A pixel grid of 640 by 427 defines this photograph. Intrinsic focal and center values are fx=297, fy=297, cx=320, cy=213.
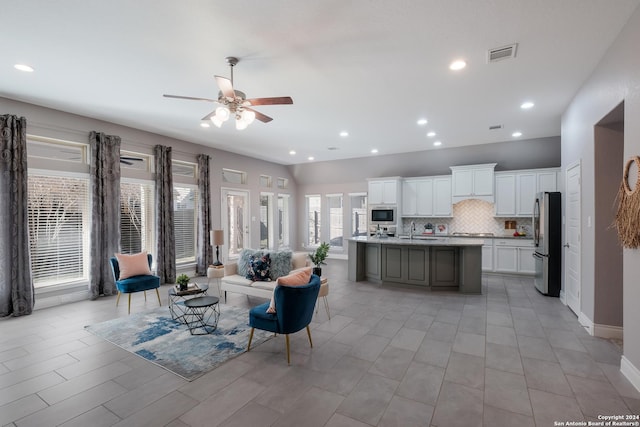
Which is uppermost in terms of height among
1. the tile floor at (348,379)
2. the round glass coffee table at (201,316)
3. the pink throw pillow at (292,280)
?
Result: the pink throw pillow at (292,280)

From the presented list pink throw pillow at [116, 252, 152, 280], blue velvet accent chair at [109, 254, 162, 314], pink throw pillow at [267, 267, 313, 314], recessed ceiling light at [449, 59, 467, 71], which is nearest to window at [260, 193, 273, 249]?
pink throw pillow at [116, 252, 152, 280]

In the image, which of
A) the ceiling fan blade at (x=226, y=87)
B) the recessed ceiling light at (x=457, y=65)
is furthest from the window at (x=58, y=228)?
the recessed ceiling light at (x=457, y=65)

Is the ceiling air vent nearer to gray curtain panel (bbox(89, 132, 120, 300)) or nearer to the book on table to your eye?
the book on table

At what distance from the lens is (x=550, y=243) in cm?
514

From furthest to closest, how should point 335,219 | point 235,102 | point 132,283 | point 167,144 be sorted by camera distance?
point 335,219, point 167,144, point 132,283, point 235,102

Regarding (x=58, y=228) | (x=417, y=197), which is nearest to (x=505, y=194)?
(x=417, y=197)

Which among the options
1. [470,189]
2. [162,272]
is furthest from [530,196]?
[162,272]

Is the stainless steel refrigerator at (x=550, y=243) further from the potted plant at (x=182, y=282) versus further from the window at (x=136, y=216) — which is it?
the window at (x=136, y=216)

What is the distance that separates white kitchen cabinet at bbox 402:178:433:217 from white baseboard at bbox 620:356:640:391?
550 centimetres

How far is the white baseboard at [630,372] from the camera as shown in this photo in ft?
8.04

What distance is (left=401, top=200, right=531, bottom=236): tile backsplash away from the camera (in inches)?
294

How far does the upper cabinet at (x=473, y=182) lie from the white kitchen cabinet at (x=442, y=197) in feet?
0.57

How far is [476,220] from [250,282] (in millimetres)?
6102

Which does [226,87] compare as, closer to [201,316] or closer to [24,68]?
[24,68]
